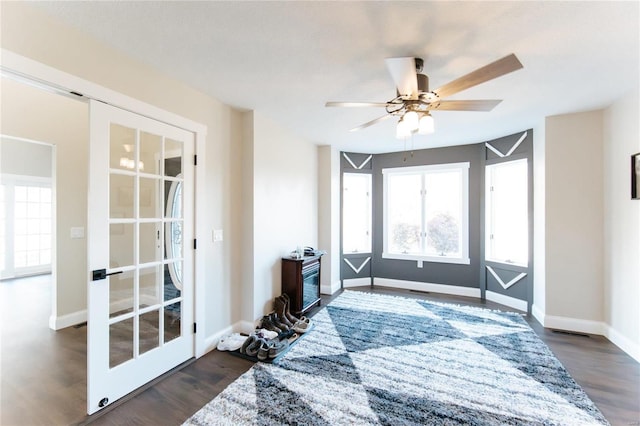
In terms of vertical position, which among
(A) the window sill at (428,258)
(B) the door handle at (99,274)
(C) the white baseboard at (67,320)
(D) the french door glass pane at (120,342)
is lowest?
(C) the white baseboard at (67,320)

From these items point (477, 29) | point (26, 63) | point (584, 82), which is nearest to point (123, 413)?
point (26, 63)

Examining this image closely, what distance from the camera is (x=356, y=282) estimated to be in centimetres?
515

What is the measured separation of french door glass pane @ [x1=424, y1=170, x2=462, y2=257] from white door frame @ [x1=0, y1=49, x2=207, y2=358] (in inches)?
153

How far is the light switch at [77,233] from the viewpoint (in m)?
3.55

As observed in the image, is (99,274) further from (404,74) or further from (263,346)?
(404,74)

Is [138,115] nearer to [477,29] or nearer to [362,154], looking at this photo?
[477,29]

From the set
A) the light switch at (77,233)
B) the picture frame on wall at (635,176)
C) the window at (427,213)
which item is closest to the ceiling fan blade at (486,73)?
the picture frame on wall at (635,176)

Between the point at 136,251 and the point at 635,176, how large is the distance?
15.2ft

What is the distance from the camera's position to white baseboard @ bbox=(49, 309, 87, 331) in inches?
129

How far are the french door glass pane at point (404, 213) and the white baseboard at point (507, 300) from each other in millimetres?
1307

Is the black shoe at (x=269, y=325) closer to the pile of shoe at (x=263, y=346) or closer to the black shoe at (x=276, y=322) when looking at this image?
the black shoe at (x=276, y=322)

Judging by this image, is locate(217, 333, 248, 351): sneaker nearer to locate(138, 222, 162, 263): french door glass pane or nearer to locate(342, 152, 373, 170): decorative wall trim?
locate(138, 222, 162, 263): french door glass pane

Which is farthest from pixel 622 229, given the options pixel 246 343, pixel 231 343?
pixel 231 343

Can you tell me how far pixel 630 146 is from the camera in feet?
8.91
